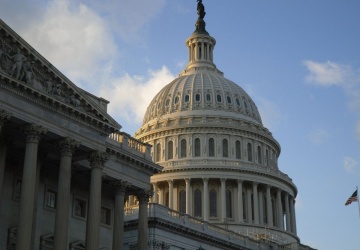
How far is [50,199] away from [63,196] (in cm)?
653

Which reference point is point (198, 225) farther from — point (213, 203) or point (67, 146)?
point (213, 203)

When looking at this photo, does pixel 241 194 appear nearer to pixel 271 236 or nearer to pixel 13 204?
pixel 271 236

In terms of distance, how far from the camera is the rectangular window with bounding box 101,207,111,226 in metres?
51.7

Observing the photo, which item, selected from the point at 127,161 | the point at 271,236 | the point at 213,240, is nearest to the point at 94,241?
the point at 127,161

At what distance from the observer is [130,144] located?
174 feet

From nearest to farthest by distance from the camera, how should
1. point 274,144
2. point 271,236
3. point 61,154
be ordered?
point 61,154, point 271,236, point 274,144

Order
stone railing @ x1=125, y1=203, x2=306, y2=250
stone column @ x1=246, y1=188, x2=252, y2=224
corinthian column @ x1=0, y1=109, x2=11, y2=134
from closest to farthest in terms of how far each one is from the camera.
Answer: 1. corinthian column @ x1=0, y1=109, x2=11, y2=134
2. stone railing @ x1=125, y1=203, x2=306, y2=250
3. stone column @ x1=246, y1=188, x2=252, y2=224

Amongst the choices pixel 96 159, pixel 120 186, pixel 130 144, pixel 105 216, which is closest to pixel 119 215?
pixel 120 186

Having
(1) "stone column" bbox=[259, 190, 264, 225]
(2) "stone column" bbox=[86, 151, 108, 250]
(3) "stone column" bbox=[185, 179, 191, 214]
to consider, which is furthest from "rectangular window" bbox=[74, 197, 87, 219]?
(1) "stone column" bbox=[259, 190, 264, 225]

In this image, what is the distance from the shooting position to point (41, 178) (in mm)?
46344

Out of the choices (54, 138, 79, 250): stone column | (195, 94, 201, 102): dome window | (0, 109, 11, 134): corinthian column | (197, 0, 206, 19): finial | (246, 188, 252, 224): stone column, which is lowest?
(54, 138, 79, 250): stone column

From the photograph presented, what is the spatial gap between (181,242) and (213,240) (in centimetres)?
535

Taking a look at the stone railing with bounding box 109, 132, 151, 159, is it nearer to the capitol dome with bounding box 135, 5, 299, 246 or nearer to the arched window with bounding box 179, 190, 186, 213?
the capitol dome with bounding box 135, 5, 299, 246

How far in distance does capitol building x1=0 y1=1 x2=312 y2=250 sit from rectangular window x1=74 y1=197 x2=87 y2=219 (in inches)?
3.7
